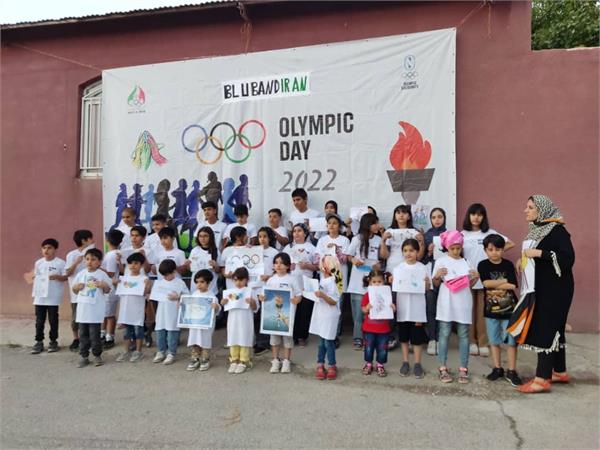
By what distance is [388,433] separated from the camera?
3.42 metres

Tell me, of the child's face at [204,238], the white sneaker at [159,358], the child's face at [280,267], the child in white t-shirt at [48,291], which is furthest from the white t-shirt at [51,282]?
the child's face at [280,267]

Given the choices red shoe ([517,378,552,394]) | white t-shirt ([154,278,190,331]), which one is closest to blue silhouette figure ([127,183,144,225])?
white t-shirt ([154,278,190,331])

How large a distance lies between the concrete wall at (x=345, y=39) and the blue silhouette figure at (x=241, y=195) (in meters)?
1.97

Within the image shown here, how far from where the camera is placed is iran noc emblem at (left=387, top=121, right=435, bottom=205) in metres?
5.96

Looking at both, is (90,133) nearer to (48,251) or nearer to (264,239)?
(48,251)

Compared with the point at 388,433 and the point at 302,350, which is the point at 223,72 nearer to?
the point at 302,350

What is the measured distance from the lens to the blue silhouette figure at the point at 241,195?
6.65 metres

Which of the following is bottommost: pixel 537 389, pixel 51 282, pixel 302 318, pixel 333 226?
pixel 537 389

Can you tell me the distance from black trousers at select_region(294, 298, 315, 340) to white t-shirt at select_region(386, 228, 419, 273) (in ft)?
3.67

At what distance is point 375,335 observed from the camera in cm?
461

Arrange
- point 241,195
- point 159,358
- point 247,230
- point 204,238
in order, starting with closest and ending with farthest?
1. point 159,358
2. point 204,238
3. point 247,230
4. point 241,195

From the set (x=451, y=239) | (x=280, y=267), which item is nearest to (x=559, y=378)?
(x=451, y=239)

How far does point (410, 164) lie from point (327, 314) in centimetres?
250

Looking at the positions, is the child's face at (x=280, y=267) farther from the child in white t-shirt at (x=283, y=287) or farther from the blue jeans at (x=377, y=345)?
the blue jeans at (x=377, y=345)
